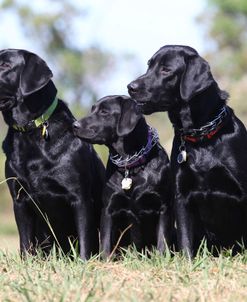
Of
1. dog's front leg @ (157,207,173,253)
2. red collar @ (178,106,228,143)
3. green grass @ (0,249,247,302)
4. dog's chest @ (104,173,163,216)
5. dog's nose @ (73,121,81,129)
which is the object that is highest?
dog's nose @ (73,121,81,129)

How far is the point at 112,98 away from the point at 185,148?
42.0 inches

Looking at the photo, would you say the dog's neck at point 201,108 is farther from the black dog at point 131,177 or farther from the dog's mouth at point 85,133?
the dog's mouth at point 85,133

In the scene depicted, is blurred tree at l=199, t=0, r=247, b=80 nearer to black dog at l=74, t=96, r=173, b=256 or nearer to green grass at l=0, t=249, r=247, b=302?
black dog at l=74, t=96, r=173, b=256

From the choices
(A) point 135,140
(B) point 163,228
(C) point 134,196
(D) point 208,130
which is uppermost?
(D) point 208,130

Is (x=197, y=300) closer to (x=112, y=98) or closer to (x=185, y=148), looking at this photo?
(x=185, y=148)

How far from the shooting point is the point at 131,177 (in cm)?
644

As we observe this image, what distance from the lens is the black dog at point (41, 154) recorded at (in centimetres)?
629

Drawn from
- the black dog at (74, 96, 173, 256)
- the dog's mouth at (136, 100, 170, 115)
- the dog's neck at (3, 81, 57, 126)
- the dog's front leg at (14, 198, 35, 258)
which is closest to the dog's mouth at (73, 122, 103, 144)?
the black dog at (74, 96, 173, 256)

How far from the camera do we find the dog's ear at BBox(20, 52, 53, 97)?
625 centimetres

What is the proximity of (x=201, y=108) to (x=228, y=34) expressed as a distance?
91.8 ft

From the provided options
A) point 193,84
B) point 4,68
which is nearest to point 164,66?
point 193,84

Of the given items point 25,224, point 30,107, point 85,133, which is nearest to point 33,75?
point 30,107

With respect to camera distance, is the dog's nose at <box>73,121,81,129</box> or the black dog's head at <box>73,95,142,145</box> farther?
the black dog's head at <box>73,95,142,145</box>

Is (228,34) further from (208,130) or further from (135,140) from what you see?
(208,130)
